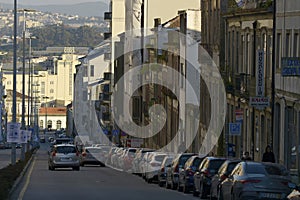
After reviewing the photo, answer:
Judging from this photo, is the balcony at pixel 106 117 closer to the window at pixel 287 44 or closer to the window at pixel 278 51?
the window at pixel 278 51

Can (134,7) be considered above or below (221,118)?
above

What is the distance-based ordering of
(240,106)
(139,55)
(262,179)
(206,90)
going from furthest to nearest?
(139,55), (206,90), (240,106), (262,179)

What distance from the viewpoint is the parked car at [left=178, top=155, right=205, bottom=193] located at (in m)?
36.8

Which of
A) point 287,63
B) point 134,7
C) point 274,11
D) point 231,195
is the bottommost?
point 231,195

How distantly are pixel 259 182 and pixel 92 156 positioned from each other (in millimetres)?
43898

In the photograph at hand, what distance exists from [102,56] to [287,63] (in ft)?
459

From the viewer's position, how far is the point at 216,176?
3081 cm

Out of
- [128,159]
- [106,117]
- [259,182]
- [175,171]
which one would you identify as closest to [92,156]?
[128,159]

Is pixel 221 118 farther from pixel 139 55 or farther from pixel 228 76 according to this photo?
pixel 139 55

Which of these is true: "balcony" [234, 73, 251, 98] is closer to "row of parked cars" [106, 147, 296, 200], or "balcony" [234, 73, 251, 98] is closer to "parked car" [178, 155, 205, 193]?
"row of parked cars" [106, 147, 296, 200]

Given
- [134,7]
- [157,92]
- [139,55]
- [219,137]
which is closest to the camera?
[219,137]

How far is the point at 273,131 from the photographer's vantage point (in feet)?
153

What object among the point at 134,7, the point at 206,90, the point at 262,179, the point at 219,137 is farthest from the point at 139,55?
the point at 262,179

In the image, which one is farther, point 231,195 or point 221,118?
point 221,118
